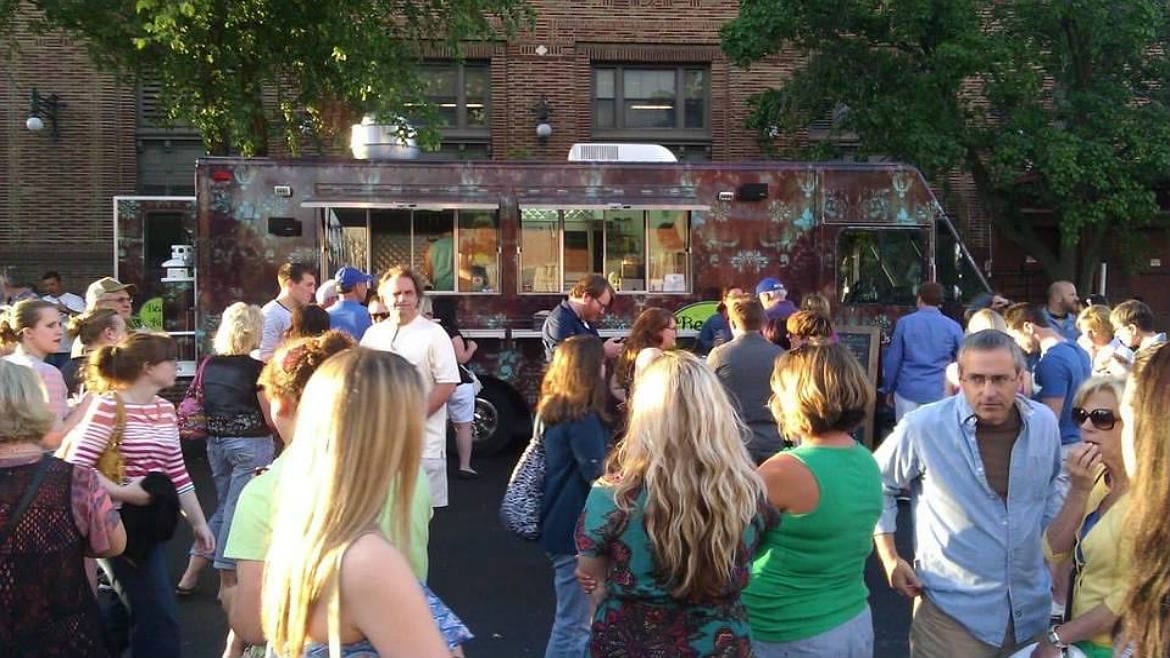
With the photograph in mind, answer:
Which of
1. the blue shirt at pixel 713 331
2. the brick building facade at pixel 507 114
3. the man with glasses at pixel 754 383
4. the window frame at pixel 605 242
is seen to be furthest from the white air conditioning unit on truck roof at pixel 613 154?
the brick building facade at pixel 507 114

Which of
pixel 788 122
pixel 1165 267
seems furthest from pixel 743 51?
pixel 1165 267

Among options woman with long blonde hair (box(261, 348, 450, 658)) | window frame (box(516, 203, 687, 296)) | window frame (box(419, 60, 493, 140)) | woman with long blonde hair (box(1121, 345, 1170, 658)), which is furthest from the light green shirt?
window frame (box(419, 60, 493, 140))

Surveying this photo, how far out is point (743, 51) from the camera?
1501 centimetres

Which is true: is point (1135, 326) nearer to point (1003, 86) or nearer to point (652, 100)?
point (1003, 86)

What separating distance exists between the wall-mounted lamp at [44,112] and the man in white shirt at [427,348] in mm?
13991

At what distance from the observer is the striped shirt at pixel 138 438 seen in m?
4.35

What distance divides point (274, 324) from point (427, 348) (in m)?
1.99

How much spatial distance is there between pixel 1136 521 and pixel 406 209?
9.00m

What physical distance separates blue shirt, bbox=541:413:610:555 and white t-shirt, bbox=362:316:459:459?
5.06 ft

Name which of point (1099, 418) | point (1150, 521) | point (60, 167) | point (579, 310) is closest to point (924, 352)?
point (579, 310)

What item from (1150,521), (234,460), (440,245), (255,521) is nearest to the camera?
(1150,521)

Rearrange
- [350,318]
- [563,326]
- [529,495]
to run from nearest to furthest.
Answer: [529,495]
[563,326]
[350,318]

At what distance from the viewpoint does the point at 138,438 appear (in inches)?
184

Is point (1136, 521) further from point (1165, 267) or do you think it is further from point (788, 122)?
point (1165, 267)
